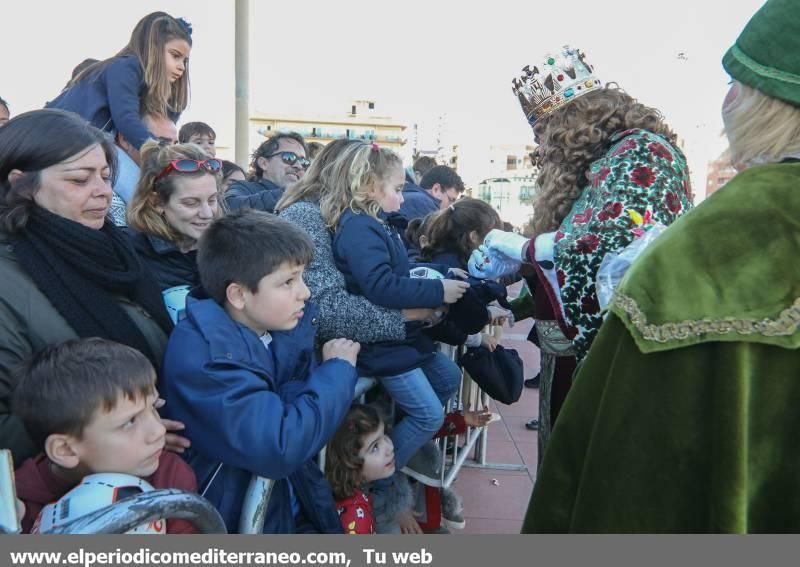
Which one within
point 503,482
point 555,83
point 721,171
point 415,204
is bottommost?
point 503,482

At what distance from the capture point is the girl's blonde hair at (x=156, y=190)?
2338mm

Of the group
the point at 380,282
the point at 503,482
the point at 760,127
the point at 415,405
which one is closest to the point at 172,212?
the point at 380,282

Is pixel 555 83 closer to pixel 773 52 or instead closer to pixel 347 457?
pixel 773 52

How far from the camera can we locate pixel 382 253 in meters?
2.68

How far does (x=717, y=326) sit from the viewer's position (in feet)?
3.24

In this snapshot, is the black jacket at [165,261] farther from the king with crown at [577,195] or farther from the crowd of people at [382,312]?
the king with crown at [577,195]

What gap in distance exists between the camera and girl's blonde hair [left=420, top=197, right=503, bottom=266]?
3.55m

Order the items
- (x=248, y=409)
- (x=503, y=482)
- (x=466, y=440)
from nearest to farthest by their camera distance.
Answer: (x=248, y=409) → (x=466, y=440) → (x=503, y=482)

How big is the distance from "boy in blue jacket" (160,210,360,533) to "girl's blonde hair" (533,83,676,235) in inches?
36.7

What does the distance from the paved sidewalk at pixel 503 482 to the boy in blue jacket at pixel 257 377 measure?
166 centimetres

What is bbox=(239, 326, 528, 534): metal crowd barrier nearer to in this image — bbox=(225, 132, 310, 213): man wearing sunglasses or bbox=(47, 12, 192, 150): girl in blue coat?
bbox=(47, 12, 192, 150): girl in blue coat

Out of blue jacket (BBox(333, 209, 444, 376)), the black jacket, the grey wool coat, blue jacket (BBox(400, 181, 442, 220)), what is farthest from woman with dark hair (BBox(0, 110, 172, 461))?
blue jacket (BBox(400, 181, 442, 220))

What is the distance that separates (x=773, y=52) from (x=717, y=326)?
48 centimetres

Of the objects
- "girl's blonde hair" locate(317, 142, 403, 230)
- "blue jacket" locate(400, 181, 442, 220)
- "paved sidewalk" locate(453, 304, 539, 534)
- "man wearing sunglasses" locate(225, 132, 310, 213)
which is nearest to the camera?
"girl's blonde hair" locate(317, 142, 403, 230)
